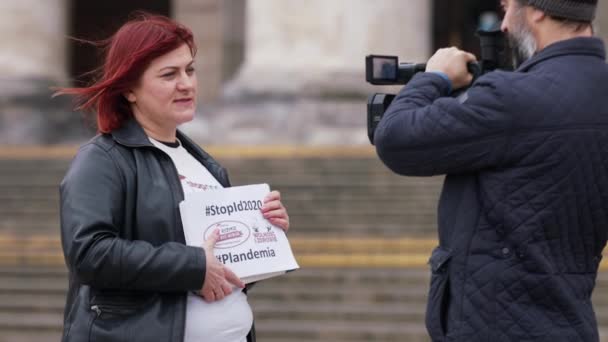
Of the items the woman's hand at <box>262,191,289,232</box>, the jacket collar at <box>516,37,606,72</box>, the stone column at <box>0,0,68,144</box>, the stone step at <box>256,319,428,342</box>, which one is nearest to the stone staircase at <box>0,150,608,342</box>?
the stone step at <box>256,319,428,342</box>

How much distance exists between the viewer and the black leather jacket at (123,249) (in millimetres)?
2812

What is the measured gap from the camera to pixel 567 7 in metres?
2.78

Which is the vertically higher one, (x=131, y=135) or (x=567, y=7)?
(x=567, y=7)

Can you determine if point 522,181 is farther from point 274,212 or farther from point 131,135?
point 131,135

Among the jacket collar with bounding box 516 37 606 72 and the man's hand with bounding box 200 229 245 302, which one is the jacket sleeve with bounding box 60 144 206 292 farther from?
the jacket collar with bounding box 516 37 606 72

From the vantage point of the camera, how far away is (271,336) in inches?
317

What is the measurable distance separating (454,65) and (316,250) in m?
6.87

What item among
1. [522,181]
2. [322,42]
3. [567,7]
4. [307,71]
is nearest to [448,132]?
[522,181]

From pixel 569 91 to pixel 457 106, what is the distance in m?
0.30

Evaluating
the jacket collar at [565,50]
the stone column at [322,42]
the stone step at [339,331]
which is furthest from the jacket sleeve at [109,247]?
the stone column at [322,42]

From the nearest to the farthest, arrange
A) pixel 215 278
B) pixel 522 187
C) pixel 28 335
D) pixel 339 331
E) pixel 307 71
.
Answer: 1. pixel 522 187
2. pixel 215 278
3. pixel 339 331
4. pixel 28 335
5. pixel 307 71

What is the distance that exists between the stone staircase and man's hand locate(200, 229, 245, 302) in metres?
4.99

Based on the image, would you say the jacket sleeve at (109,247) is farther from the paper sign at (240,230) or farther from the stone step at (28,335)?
the stone step at (28,335)

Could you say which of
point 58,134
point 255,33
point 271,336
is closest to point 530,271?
point 271,336
